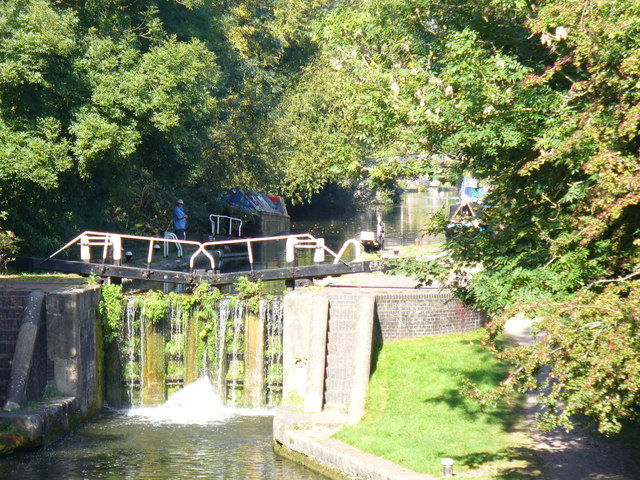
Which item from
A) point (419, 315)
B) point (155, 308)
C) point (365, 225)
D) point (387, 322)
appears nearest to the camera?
point (387, 322)

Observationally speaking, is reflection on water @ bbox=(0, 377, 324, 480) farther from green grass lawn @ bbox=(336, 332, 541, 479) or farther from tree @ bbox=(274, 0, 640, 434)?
tree @ bbox=(274, 0, 640, 434)

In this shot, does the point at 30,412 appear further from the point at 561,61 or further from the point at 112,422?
the point at 561,61

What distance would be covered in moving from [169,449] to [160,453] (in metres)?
0.26

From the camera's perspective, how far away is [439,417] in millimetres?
14336

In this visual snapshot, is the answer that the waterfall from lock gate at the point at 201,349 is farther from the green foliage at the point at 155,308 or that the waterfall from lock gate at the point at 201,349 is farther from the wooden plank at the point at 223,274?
the wooden plank at the point at 223,274

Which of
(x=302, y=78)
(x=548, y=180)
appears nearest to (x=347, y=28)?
(x=548, y=180)

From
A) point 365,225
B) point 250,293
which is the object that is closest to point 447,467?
point 250,293

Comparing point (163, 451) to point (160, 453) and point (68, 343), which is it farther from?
point (68, 343)

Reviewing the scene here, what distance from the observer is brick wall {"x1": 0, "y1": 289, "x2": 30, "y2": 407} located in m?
16.7

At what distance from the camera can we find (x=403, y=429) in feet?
45.6

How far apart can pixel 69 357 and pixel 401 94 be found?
7.80 metres

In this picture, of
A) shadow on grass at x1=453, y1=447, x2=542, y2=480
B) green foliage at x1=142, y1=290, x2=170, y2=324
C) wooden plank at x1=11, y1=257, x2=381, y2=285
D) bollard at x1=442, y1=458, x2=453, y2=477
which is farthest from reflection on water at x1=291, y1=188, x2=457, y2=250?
bollard at x1=442, y1=458, x2=453, y2=477

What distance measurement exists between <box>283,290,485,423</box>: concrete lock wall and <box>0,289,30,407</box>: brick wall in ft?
16.5

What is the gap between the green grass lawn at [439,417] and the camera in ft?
40.6
